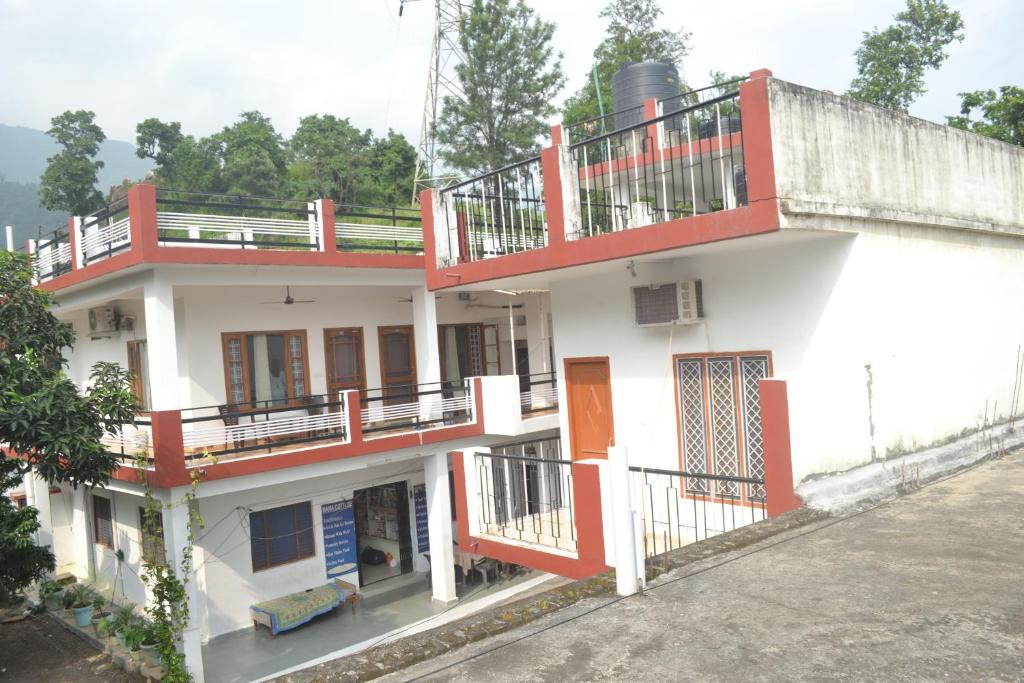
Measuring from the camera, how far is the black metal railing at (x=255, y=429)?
10617mm

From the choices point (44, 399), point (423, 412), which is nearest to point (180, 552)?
point (44, 399)

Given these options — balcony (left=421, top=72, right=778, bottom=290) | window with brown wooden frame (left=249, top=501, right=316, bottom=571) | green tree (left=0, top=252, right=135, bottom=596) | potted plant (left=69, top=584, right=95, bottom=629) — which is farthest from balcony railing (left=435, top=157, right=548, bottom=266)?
potted plant (left=69, top=584, right=95, bottom=629)

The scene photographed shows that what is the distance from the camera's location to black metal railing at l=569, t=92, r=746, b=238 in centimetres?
753

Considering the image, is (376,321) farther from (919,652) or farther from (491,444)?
(919,652)

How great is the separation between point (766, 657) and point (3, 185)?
15063 centimetres

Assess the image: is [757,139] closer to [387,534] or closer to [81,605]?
[387,534]

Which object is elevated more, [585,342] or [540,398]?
[585,342]

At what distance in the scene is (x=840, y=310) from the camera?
718 cm

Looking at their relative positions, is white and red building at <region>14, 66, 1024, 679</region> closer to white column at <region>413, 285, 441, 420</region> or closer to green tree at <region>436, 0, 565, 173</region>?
white column at <region>413, 285, 441, 420</region>

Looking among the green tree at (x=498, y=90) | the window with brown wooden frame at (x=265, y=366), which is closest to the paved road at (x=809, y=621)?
the window with brown wooden frame at (x=265, y=366)

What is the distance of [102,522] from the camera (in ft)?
48.3

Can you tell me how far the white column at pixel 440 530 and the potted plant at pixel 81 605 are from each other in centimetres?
543

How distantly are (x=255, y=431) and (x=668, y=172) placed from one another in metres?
6.99

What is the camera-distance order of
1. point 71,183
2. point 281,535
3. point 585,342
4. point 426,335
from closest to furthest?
point 585,342 → point 281,535 → point 426,335 → point 71,183
